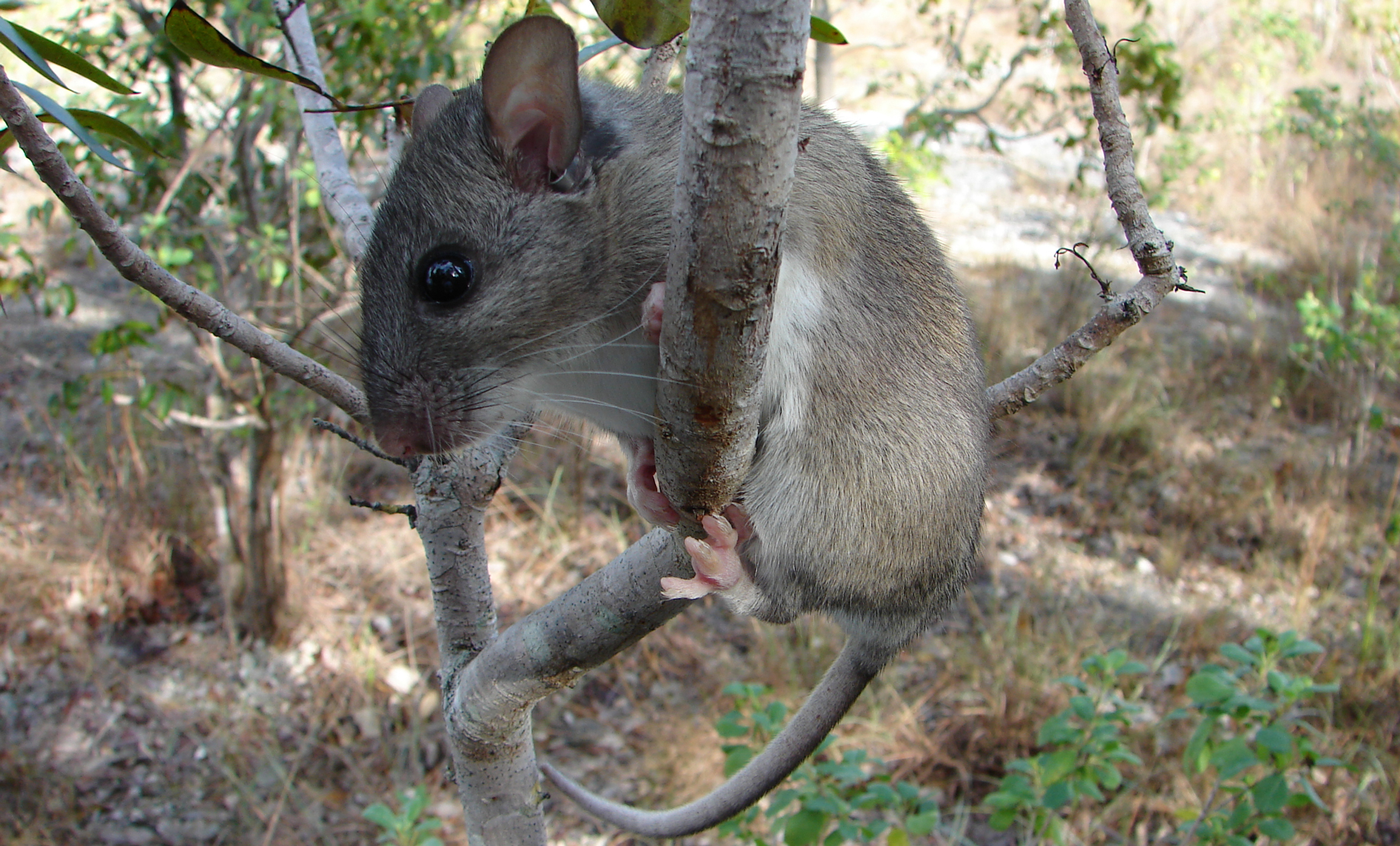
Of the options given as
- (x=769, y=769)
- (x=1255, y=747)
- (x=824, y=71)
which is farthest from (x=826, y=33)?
(x=824, y=71)

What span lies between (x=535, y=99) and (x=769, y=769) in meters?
1.48

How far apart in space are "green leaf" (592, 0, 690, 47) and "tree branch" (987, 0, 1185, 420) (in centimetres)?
58

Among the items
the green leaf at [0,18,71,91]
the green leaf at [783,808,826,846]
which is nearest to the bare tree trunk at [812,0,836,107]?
the green leaf at [783,808,826,846]

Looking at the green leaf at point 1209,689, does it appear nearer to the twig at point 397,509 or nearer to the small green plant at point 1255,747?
the small green plant at point 1255,747

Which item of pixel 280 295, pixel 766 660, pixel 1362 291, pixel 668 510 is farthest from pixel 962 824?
pixel 1362 291

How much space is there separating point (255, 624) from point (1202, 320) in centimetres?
822

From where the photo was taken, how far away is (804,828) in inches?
93.1

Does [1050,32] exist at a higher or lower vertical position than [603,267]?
higher

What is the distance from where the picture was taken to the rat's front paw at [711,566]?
5.04ft

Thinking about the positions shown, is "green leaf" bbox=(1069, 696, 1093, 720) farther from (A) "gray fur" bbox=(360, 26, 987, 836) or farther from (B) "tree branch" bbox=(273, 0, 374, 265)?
(B) "tree branch" bbox=(273, 0, 374, 265)

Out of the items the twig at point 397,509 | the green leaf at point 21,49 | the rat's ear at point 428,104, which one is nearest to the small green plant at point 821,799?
the twig at point 397,509

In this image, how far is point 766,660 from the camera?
466 cm

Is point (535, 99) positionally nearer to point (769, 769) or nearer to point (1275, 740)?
point (769, 769)

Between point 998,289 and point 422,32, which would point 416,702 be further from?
point 998,289
